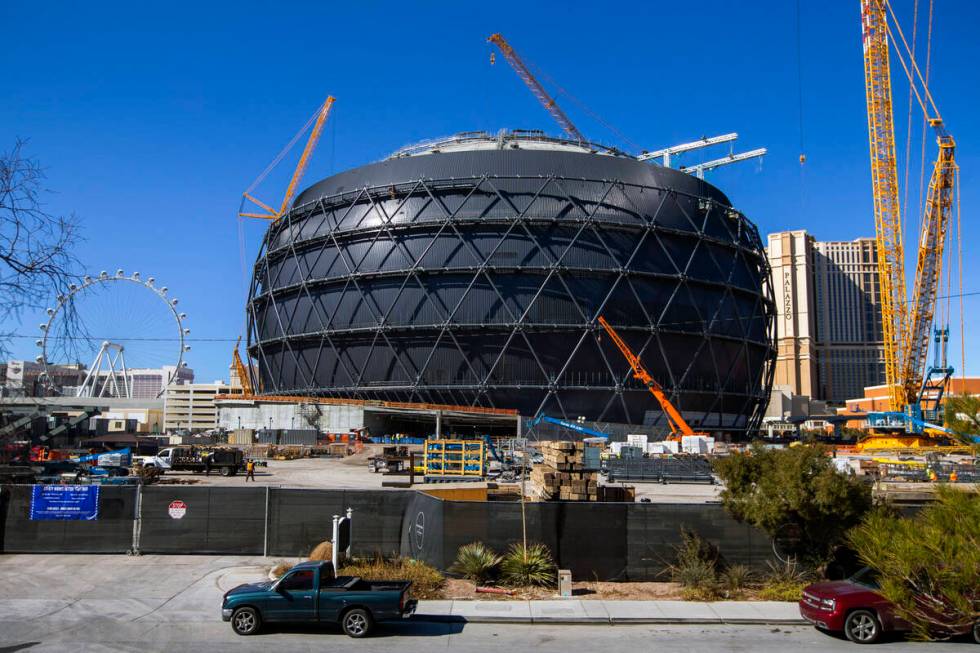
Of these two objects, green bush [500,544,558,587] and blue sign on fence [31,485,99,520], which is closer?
green bush [500,544,558,587]

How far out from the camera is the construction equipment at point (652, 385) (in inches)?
2048

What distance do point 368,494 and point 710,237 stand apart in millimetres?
47239

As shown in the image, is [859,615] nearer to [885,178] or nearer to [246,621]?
[246,621]

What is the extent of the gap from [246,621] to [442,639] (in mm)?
3002

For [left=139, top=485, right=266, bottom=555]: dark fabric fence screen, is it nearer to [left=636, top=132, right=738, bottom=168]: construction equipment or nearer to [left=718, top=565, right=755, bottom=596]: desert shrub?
[left=718, top=565, right=755, bottom=596]: desert shrub

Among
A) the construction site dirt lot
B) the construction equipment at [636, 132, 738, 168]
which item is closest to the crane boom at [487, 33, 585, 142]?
the construction equipment at [636, 132, 738, 168]

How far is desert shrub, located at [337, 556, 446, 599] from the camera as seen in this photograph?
14.5 metres

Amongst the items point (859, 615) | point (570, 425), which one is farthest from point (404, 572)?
point (570, 425)

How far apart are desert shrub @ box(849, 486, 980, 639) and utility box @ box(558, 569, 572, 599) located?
618 centimetres

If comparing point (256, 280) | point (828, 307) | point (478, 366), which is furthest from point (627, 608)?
point (828, 307)

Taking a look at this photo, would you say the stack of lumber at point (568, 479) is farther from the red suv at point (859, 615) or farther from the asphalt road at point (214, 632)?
the red suv at point (859, 615)

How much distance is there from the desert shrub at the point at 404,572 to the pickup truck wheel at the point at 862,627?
6.81 meters

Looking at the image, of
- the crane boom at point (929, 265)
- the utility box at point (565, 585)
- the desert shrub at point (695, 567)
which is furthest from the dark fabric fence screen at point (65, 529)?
the crane boom at point (929, 265)

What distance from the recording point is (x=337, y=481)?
29953 millimetres
